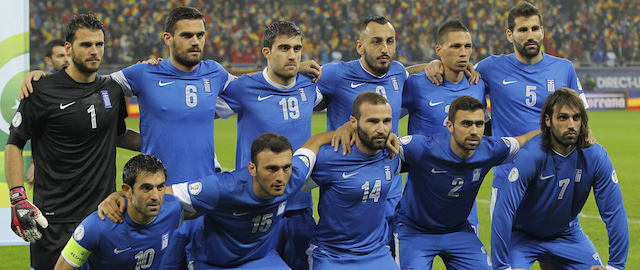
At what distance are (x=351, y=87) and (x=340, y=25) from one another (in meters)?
23.0

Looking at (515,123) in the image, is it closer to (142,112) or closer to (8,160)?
(142,112)

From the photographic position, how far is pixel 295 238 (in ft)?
17.9

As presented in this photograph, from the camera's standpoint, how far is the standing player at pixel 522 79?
596cm

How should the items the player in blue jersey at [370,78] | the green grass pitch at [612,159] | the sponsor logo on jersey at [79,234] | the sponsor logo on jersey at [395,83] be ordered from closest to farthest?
1. the sponsor logo on jersey at [79,234]
2. the player in blue jersey at [370,78]
3. the sponsor logo on jersey at [395,83]
4. the green grass pitch at [612,159]

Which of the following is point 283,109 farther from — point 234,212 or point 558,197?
point 558,197

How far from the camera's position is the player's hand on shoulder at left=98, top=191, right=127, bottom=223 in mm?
4406

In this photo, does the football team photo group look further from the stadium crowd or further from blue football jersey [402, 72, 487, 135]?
the stadium crowd

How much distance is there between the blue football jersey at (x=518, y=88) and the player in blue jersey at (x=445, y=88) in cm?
23

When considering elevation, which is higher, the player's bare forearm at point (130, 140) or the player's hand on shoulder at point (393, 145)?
the player's hand on shoulder at point (393, 145)

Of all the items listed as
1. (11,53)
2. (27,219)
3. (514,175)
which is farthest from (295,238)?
(11,53)

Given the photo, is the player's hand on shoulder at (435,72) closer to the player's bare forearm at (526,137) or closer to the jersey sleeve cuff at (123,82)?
the player's bare forearm at (526,137)

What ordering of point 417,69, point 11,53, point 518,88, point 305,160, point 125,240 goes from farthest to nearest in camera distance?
point 11,53
point 417,69
point 518,88
point 305,160
point 125,240

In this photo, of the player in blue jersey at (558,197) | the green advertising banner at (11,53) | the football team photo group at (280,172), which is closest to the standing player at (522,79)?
the football team photo group at (280,172)

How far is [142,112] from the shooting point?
17.6 feet
